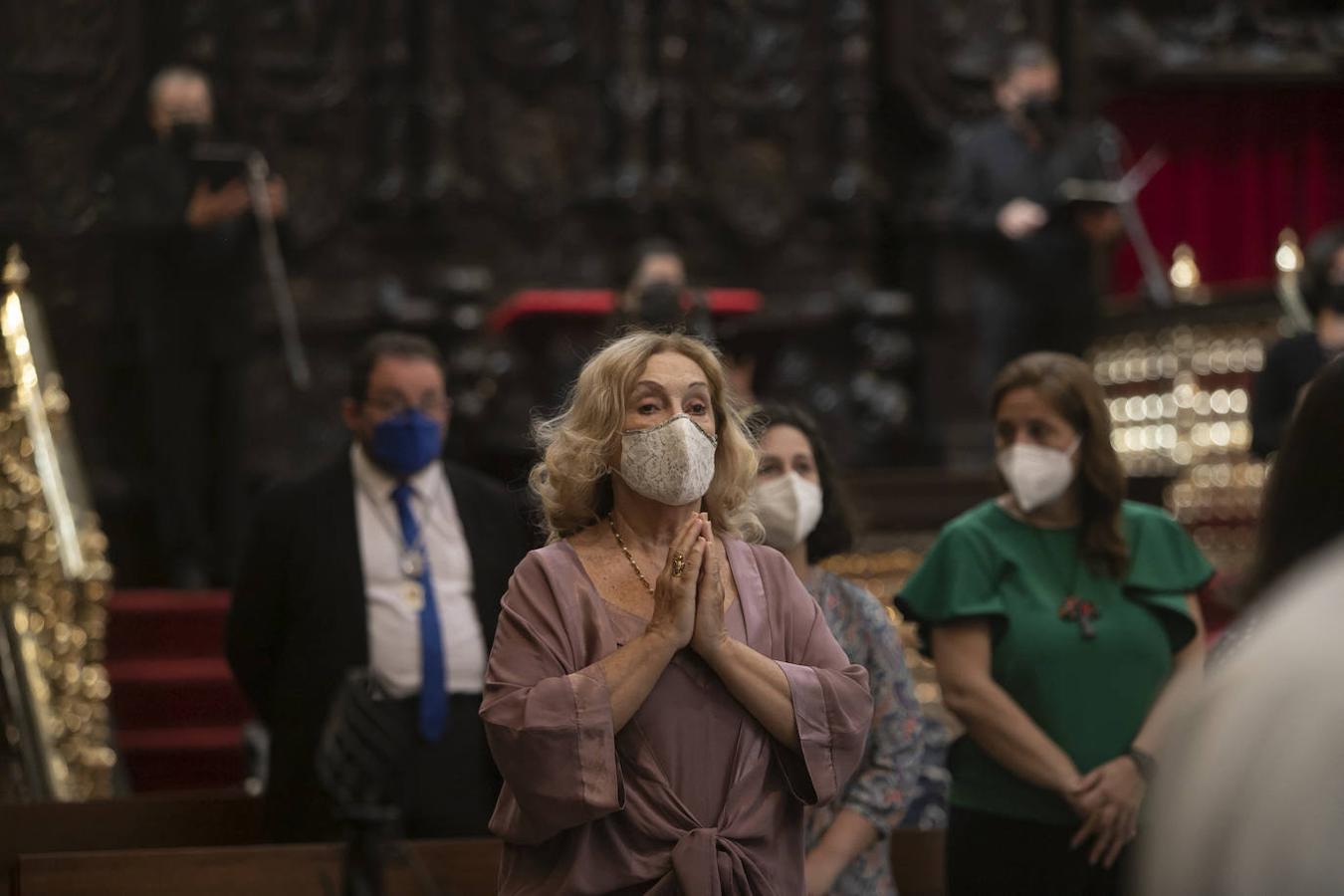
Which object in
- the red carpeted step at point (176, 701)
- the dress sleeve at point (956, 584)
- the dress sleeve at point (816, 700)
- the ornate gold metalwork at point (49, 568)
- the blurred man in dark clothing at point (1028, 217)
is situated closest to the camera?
the dress sleeve at point (816, 700)

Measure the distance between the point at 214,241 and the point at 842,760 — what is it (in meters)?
6.06

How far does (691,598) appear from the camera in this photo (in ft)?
9.96

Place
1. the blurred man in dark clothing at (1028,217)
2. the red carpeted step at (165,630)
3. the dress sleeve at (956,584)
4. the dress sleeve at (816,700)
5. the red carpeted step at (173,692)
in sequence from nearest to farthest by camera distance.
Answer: the dress sleeve at (816,700)
the dress sleeve at (956,584)
the red carpeted step at (173,692)
the red carpeted step at (165,630)
the blurred man in dark clothing at (1028,217)

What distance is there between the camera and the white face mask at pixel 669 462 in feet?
10.4

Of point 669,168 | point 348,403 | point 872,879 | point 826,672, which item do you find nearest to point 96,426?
point 669,168

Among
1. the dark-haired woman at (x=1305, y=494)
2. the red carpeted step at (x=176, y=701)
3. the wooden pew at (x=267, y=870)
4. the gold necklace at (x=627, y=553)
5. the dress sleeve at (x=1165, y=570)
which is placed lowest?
the red carpeted step at (x=176, y=701)

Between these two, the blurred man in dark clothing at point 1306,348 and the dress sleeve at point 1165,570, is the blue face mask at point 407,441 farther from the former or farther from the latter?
the blurred man in dark clothing at point 1306,348

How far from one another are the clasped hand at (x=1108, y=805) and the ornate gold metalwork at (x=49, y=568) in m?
3.25

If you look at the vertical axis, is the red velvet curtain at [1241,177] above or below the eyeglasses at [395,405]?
above

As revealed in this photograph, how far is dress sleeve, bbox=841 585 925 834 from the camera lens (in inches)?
158

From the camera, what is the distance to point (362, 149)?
11.0 m

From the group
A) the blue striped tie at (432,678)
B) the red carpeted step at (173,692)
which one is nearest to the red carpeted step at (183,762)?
the red carpeted step at (173,692)

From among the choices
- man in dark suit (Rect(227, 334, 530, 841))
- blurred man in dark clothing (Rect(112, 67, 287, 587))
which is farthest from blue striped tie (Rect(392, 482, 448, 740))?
blurred man in dark clothing (Rect(112, 67, 287, 587))

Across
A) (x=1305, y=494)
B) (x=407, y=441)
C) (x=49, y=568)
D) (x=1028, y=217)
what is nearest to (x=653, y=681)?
(x=1305, y=494)
